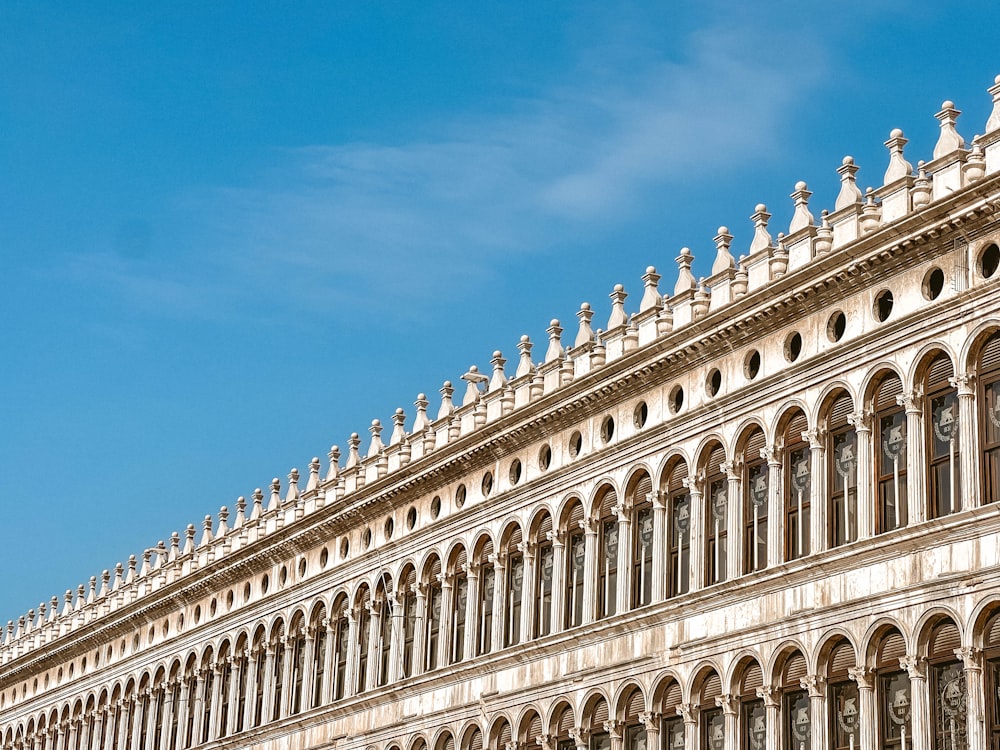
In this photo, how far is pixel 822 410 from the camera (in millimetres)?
30500

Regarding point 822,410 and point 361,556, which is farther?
point 361,556

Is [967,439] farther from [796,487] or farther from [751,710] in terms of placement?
[751,710]

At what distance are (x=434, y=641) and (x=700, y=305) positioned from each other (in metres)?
11.0

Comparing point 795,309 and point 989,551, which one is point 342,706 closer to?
point 795,309

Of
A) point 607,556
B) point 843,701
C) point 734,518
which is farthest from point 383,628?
point 843,701

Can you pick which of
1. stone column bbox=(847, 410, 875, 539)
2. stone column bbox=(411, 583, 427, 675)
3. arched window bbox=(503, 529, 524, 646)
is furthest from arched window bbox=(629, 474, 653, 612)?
stone column bbox=(411, 583, 427, 675)

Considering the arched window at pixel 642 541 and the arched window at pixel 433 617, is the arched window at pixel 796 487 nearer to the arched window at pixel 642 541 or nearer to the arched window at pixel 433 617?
the arched window at pixel 642 541

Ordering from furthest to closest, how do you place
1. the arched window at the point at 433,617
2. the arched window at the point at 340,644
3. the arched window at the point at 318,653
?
1. the arched window at the point at 318,653
2. the arched window at the point at 340,644
3. the arched window at the point at 433,617

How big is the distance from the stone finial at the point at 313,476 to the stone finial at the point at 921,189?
68.8ft

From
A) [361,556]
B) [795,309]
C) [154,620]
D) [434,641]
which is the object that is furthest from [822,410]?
[154,620]

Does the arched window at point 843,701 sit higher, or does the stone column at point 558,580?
the stone column at point 558,580

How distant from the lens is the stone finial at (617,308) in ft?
118

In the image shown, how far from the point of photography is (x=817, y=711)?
96.2 ft

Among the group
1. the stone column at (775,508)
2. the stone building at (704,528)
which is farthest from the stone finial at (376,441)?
the stone column at (775,508)
